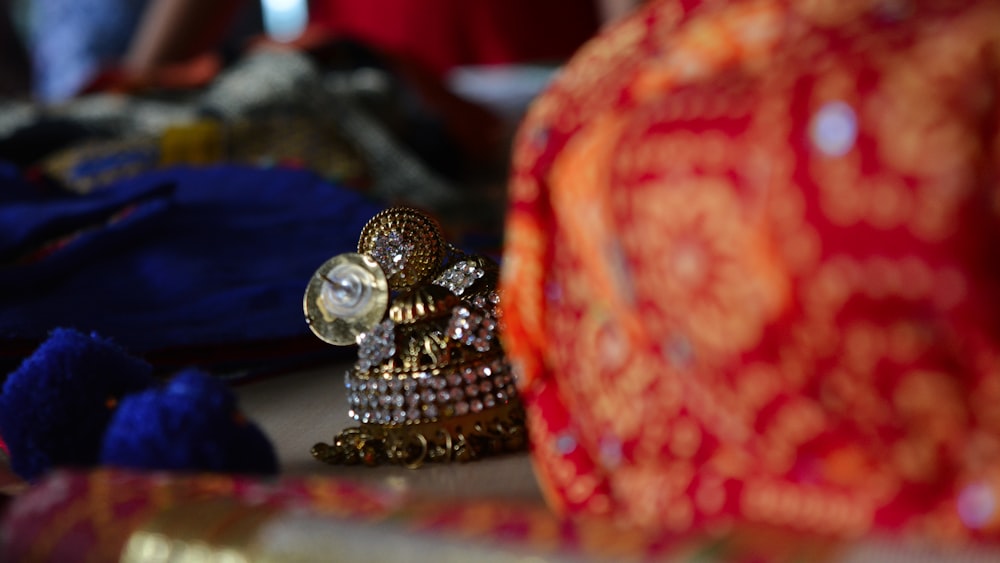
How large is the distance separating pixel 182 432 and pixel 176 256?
556 mm

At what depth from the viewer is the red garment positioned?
271 cm

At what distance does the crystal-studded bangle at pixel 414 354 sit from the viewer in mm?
613

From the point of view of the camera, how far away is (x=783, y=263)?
0.38 m

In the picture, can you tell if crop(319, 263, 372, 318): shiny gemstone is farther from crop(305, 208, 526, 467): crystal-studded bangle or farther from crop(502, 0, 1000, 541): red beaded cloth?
crop(502, 0, 1000, 541): red beaded cloth

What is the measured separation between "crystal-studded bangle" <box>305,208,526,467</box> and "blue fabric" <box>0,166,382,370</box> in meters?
0.27

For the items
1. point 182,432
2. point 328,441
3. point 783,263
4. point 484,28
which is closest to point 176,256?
point 328,441

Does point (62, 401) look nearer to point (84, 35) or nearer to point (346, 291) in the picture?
point (346, 291)

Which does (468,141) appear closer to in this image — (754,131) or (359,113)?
(359,113)

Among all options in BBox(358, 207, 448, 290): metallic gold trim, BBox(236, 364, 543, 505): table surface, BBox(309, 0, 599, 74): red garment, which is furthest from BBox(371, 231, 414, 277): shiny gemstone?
BBox(309, 0, 599, 74): red garment

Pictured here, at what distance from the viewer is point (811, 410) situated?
0.40 meters

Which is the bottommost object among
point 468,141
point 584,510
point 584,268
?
point 584,510

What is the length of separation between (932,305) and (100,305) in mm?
722

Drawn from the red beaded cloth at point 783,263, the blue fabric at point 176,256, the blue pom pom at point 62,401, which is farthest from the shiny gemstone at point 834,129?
the blue fabric at point 176,256

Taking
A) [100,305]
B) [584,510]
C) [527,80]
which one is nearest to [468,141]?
[527,80]
